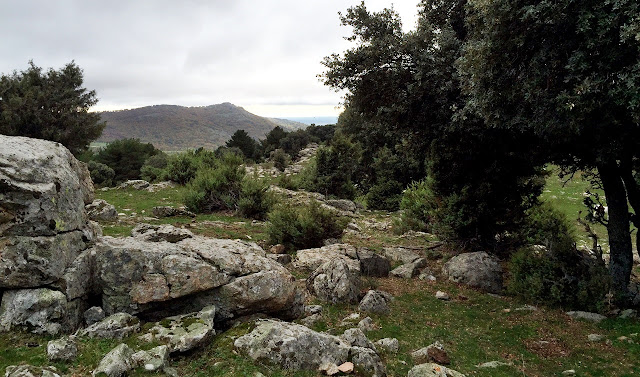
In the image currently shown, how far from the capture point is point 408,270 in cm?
1686

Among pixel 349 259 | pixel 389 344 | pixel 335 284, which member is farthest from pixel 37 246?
pixel 349 259

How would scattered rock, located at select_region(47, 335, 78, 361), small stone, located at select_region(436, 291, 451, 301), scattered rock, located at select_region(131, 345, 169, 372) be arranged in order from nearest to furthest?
scattered rock, located at select_region(47, 335, 78, 361) < scattered rock, located at select_region(131, 345, 169, 372) < small stone, located at select_region(436, 291, 451, 301)

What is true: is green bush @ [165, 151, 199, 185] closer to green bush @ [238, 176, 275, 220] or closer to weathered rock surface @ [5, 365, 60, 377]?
green bush @ [238, 176, 275, 220]

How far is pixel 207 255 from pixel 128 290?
1.91 meters

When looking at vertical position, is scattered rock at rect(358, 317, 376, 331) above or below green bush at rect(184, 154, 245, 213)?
below

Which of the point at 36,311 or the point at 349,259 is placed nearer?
the point at 36,311

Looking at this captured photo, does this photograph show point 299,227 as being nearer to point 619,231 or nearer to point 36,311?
point 36,311

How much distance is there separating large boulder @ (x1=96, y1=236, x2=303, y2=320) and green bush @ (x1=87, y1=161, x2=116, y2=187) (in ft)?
125

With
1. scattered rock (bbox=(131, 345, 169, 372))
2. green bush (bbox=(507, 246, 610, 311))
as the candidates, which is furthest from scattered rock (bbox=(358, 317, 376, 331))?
green bush (bbox=(507, 246, 610, 311))

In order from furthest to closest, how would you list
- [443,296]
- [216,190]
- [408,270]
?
[216,190]
[408,270]
[443,296]

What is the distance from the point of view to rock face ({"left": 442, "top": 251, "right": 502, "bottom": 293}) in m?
15.7

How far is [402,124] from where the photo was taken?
1639 cm

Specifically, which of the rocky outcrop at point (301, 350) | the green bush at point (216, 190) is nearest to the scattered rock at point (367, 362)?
the rocky outcrop at point (301, 350)

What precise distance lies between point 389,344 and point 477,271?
27.9 feet
